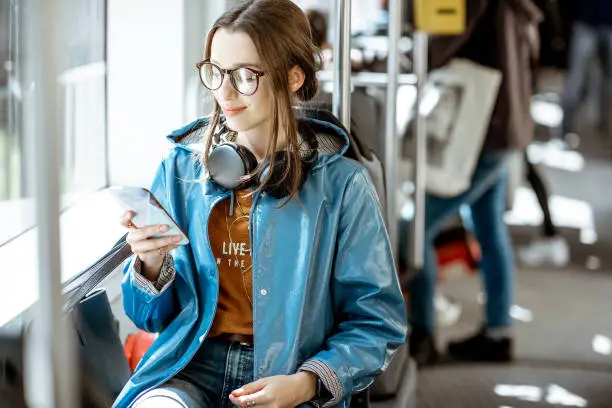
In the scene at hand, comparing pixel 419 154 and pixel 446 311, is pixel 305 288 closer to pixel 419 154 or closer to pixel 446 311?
pixel 419 154

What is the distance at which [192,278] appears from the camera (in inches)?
78.4

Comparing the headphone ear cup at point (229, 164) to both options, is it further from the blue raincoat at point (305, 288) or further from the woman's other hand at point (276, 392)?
the woman's other hand at point (276, 392)

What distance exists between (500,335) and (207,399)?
267 centimetres

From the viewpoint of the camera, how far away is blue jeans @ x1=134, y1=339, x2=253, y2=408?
1.92 meters

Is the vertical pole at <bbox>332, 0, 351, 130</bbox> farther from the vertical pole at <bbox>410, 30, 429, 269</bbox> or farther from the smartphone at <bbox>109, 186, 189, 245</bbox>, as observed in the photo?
the vertical pole at <bbox>410, 30, 429, 269</bbox>

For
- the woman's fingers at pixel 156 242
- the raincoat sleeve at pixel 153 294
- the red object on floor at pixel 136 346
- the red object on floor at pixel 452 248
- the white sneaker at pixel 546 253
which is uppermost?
the woman's fingers at pixel 156 242

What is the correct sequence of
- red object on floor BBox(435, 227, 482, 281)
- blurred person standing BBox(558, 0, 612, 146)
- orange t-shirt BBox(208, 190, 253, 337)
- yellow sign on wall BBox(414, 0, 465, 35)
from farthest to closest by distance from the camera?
blurred person standing BBox(558, 0, 612, 146)
red object on floor BBox(435, 227, 482, 281)
yellow sign on wall BBox(414, 0, 465, 35)
orange t-shirt BBox(208, 190, 253, 337)

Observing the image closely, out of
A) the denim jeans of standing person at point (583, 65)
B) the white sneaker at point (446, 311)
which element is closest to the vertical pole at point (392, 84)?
the white sneaker at point (446, 311)

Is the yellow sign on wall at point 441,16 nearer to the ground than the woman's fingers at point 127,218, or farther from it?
farther from it

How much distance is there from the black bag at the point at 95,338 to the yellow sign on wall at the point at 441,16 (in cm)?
207

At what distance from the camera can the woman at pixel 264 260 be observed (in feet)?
6.27

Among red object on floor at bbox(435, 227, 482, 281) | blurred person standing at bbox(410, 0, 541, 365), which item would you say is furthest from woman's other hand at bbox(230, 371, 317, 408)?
red object on floor at bbox(435, 227, 482, 281)

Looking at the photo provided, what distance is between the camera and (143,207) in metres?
1.77

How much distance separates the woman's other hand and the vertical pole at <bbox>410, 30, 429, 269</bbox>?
1938 millimetres
